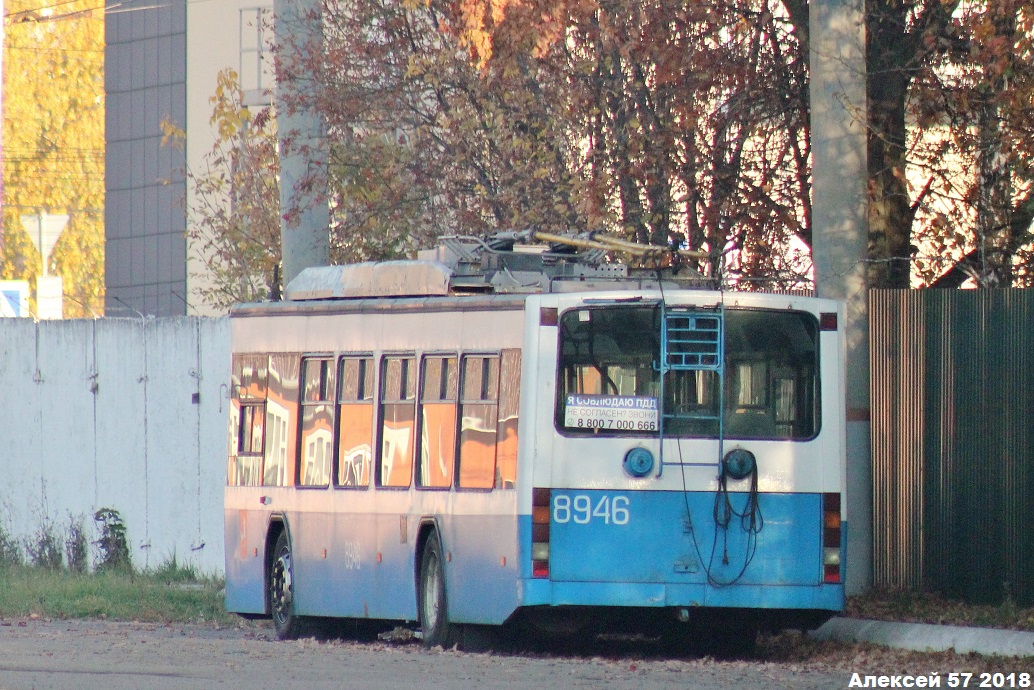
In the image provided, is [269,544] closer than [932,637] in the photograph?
No

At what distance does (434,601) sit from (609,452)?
2.06 metres

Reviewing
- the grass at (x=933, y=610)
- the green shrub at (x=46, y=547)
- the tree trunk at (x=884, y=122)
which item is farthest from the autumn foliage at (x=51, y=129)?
the grass at (x=933, y=610)

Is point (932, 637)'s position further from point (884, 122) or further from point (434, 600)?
point (884, 122)

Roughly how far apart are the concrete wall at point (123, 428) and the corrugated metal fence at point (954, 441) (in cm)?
817

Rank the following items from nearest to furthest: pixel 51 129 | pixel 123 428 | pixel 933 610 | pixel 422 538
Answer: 1. pixel 422 538
2. pixel 933 610
3. pixel 123 428
4. pixel 51 129

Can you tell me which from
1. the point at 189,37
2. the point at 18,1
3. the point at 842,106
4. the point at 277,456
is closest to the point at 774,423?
the point at 842,106

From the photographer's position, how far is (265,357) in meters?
16.8

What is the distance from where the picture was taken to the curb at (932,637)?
42.2ft

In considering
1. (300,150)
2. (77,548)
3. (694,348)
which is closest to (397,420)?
(694,348)

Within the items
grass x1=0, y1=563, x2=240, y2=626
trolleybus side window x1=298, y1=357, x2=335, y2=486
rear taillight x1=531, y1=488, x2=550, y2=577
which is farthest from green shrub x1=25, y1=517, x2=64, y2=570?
rear taillight x1=531, y1=488, x2=550, y2=577

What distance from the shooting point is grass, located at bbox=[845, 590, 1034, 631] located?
47.3 feet

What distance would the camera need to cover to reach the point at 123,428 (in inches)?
926

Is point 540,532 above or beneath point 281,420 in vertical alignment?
beneath

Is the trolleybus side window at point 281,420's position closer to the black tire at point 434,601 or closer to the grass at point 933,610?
the black tire at point 434,601
